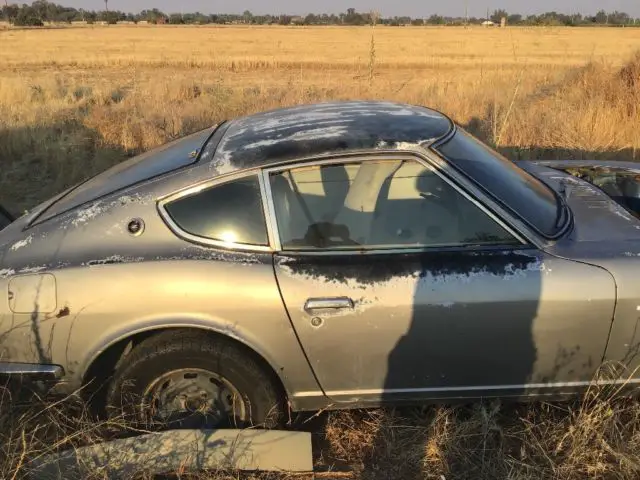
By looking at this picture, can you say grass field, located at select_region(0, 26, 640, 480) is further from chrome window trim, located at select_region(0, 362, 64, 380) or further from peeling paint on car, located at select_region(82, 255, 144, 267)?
peeling paint on car, located at select_region(82, 255, 144, 267)

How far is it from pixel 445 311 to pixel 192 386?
1.20 m

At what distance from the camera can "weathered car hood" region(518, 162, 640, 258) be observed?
2.47m

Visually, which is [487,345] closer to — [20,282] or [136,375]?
[136,375]

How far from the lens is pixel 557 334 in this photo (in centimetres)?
243

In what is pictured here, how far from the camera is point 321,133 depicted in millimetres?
2730

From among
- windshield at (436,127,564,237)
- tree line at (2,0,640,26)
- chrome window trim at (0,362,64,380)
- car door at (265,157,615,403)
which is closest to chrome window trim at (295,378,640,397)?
car door at (265,157,615,403)

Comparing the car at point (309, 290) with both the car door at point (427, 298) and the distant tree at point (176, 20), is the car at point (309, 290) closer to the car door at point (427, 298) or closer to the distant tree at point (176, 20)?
the car door at point (427, 298)

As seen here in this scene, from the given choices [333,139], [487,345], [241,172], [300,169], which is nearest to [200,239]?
[241,172]

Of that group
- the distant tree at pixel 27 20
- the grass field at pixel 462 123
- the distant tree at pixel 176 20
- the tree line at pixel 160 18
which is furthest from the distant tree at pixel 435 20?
the grass field at pixel 462 123

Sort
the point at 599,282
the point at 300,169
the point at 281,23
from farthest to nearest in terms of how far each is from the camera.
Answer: the point at 281,23
the point at 300,169
the point at 599,282

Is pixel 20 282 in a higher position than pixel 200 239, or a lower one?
lower

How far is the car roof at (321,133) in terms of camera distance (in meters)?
2.57

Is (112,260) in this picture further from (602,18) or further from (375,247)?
(602,18)

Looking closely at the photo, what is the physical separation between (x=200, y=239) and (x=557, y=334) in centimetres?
161
